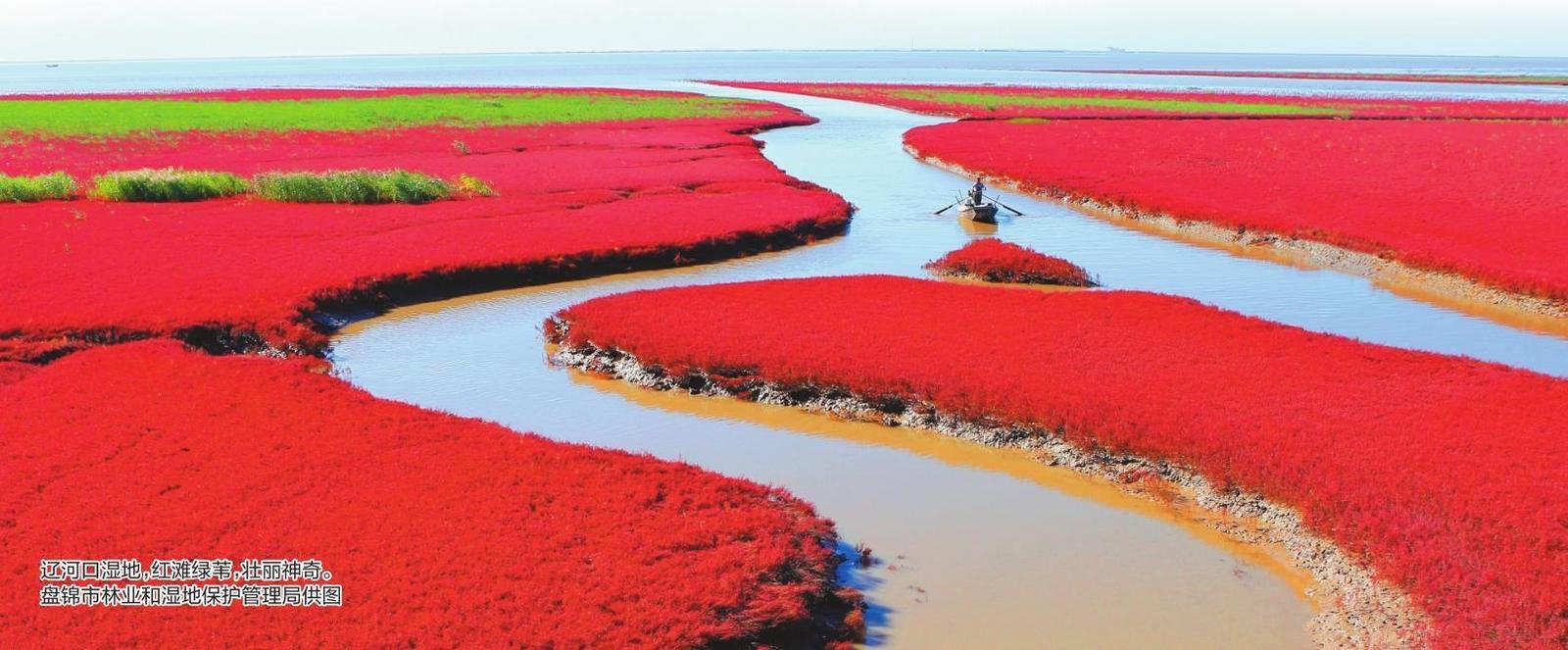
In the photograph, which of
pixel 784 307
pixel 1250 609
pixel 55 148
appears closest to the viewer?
pixel 1250 609

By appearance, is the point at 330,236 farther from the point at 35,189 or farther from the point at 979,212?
the point at 979,212

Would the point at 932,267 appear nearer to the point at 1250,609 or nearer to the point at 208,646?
the point at 1250,609

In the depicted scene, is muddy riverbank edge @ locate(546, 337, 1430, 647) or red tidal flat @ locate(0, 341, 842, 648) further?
muddy riverbank edge @ locate(546, 337, 1430, 647)

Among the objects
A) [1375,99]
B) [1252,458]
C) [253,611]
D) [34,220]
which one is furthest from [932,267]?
[1375,99]

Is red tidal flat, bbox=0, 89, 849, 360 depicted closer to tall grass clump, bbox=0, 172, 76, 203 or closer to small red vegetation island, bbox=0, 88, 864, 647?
small red vegetation island, bbox=0, 88, 864, 647

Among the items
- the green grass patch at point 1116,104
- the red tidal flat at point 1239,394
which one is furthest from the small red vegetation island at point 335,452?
the green grass patch at point 1116,104

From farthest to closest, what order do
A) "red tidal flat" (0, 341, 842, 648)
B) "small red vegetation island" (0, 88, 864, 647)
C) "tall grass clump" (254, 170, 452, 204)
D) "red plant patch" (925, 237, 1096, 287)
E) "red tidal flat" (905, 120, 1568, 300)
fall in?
"tall grass clump" (254, 170, 452, 204) < "red tidal flat" (905, 120, 1568, 300) < "red plant patch" (925, 237, 1096, 287) < "small red vegetation island" (0, 88, 864, 647) < "red tidal flat" (0, 341, 842, 648)

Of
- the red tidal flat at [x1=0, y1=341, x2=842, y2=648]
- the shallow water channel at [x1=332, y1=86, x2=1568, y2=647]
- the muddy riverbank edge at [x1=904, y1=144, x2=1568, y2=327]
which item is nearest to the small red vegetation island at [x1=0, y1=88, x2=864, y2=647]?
the red tidal flat at [x1=0, y1=341, x2=842, y2=648]
